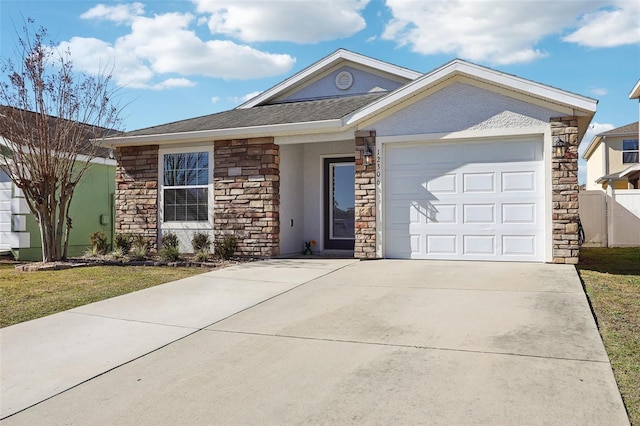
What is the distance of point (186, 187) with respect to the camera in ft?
37.8

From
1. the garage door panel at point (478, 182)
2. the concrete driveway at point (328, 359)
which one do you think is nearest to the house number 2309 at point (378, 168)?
the garage door panel at point (478, 182)

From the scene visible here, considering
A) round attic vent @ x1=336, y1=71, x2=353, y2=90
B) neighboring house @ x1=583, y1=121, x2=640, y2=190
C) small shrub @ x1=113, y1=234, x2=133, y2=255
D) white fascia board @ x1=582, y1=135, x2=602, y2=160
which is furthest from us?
white fascia board @ x1=582, y1=135, x2=602, y2=160

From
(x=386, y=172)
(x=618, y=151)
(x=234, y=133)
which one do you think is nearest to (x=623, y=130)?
(x=618, y=151)

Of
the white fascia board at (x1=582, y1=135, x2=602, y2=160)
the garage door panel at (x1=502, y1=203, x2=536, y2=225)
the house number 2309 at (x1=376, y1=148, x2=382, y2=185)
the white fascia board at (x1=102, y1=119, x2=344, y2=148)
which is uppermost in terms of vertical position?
the white fascia board at (x1=582, y1=135, x2=602, y2=160)

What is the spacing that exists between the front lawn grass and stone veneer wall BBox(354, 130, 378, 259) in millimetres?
3329

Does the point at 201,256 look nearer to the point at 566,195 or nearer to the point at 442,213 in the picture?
the point at 442,213

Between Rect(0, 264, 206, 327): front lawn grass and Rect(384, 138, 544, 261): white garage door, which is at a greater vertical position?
Rect(384, 138, 544, 261): white garage door

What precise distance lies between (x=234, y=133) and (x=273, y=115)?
4.51 ft

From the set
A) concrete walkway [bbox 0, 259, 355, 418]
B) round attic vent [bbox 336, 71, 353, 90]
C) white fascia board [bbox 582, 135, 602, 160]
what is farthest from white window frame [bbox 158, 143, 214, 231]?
white fascia board [bbox 582, 135, 602, 160]

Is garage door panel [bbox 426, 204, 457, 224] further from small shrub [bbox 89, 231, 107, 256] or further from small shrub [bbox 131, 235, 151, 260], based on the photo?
small shrub [bbox 89, 231, 107, 256]

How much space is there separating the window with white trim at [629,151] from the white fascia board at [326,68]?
810 inches

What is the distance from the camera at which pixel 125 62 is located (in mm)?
11898

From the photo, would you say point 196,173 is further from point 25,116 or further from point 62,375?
point 62,375

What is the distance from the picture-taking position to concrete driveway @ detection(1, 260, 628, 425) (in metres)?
2.99
